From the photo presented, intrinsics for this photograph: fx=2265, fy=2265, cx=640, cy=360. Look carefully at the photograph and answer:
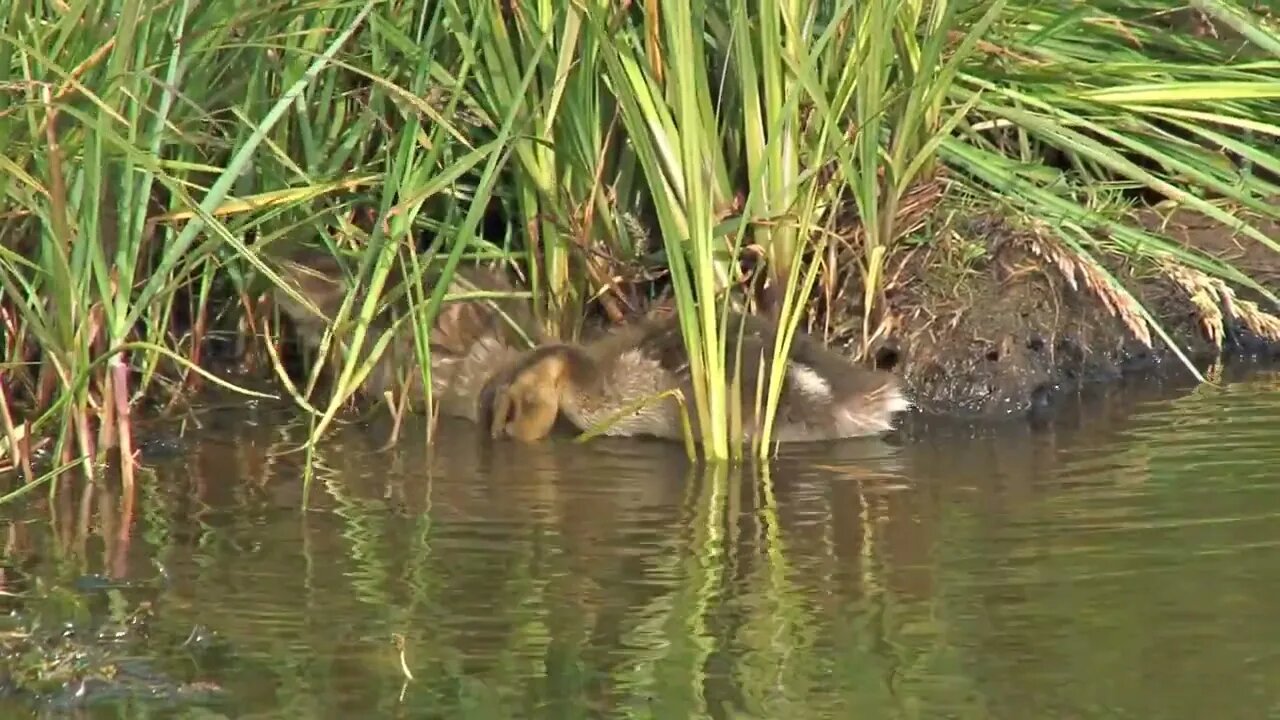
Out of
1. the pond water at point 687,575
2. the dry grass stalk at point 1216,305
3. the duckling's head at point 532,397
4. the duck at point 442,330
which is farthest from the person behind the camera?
the dry grass stalk at point 1216,305

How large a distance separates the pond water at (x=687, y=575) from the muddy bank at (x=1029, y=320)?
226 mm

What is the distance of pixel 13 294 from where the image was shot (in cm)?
437

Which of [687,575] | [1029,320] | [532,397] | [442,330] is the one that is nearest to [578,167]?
[532,397]

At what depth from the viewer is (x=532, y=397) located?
206 inches

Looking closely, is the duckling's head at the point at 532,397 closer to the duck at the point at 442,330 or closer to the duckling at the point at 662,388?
the duckling at the point at 662,388

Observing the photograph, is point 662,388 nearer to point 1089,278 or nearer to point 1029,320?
point 1029,320

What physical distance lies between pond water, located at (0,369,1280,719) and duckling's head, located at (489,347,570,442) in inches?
3.4

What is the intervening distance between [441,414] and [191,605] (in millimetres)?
1848

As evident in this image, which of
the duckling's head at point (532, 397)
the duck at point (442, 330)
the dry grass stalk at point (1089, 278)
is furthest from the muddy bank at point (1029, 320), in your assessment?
the duck at point (442, 330)

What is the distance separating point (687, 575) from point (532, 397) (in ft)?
4.47

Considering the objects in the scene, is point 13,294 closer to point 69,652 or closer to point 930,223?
point 69,652

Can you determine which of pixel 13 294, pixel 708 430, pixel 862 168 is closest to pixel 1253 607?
pixel 708 430

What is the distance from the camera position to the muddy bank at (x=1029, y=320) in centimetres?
554

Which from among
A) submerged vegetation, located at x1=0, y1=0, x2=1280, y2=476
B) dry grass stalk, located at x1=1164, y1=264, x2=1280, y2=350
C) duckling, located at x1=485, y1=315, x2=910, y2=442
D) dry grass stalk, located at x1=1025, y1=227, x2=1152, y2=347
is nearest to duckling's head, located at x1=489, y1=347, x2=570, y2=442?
duckling, located at x1=485, y1=315, x2=910, y2=442
